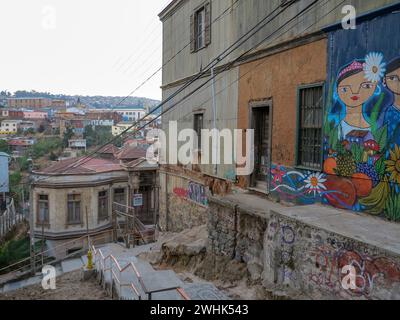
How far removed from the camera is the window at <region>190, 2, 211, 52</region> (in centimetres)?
1202

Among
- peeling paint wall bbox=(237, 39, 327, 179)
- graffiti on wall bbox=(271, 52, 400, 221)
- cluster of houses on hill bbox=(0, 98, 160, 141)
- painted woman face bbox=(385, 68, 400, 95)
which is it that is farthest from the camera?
cluster of houses on hill bbox=(0, 98, 160, 141)

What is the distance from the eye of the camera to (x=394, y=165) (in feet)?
18.7

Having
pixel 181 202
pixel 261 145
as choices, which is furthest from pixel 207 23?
pixel 181 202

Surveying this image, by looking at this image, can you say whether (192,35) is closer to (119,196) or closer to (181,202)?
(181,202)

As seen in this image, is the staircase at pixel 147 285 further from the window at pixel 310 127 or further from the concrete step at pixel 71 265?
the concrete step at pixel 71 265

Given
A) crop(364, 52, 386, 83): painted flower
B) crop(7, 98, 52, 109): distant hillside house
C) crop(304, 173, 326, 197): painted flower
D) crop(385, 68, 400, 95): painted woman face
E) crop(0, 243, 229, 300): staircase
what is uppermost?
crop(7, 98, 52, 109): distant hillside house

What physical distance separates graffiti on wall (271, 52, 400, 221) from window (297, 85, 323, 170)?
309 millimetres

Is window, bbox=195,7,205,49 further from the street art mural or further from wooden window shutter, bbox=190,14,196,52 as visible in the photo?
the street art mural

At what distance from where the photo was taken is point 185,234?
1134cm

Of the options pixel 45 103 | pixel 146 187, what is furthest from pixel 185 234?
pixel 45 103

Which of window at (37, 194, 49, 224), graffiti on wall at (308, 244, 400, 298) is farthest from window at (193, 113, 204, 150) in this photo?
window at (37, 194, 49, 224)

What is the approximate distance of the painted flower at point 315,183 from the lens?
7098 mm

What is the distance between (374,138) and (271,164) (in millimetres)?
2940

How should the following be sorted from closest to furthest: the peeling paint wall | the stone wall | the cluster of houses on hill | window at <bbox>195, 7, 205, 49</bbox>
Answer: the stone wall, the peeling paint wall, window at <bbox>195, 7, 205, 49</bbox>, the cluster of houses on hill
